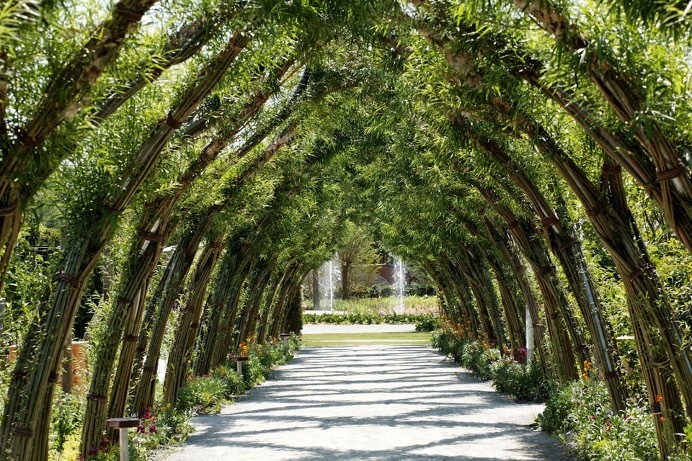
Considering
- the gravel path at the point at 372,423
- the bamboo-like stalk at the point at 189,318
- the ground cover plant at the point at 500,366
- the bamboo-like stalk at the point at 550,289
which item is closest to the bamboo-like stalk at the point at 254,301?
the gravel path at the point at 372,423

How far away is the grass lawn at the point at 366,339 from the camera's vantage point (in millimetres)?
23922

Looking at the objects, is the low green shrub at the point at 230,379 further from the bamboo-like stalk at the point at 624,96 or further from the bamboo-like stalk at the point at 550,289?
the bamboo-like stalk at the point at 624,96

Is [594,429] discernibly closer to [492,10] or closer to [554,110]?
[554,110]

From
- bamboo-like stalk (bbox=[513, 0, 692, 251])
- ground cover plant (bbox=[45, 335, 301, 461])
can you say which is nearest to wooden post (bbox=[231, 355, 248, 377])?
ground cover plant (bbox=[45, 335, 301, 461])

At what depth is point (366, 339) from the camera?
84.1 ft

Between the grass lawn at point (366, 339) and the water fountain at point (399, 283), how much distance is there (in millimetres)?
7451

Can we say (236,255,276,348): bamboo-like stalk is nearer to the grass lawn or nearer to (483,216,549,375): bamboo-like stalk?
(483,216,549,375): bamboo-like stalk

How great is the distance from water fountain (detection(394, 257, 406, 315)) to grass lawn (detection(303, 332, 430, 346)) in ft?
24.4

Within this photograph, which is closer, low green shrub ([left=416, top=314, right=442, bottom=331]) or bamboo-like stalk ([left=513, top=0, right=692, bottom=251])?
bamboo-like stalk ([left=513, top=0, right=692, bottom=251])

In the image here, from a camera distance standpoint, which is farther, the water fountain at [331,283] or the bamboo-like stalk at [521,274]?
the water fountain at [331,283]

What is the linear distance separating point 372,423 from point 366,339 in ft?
55.4

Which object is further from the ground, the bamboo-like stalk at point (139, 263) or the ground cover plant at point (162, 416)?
the bamboo-like stalk at point (139, 263)

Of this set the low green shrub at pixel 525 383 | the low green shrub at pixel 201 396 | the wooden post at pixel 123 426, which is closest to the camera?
the wooden post at pixel 123 426

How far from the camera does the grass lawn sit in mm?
23922
